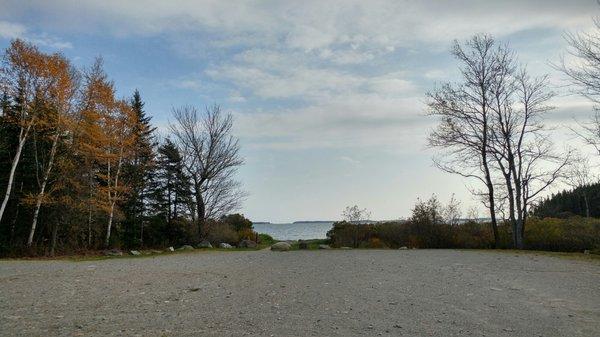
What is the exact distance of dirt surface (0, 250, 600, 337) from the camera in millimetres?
5715

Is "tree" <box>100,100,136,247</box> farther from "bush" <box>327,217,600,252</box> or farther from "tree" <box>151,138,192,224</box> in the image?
"bush" <box>327,217,600,252</box>

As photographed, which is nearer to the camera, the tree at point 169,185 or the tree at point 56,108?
the tree at point 56,108

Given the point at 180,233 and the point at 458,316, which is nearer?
the point at 458,316

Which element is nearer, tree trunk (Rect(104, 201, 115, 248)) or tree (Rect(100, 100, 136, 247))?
tree trunk (Rect(104, 201, 115, 248))

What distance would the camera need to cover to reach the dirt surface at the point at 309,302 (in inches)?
225

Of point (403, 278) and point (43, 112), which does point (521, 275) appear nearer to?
point (403, 278)

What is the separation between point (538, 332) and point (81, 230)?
24.8 m

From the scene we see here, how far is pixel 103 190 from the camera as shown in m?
24.6

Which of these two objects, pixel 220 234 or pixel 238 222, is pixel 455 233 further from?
pixel 238 222

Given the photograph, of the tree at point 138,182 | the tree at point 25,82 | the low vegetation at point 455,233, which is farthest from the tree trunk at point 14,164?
the low vegetation at point 455,233

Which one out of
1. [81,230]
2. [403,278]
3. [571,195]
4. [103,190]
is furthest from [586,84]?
[571,195]

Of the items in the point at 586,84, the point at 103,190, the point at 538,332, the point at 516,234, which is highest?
the point at 586,84

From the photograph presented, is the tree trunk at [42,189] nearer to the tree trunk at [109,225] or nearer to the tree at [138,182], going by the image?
the tree trunk at [109,225]

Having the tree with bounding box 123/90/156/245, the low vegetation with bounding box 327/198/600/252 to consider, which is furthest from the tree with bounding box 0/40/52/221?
the low vegetation with bounding box 327/198/600/252
